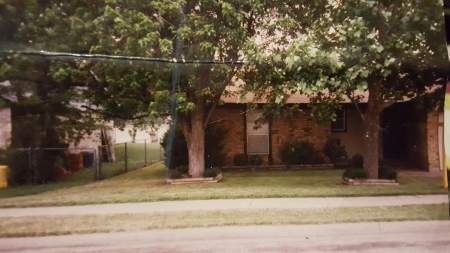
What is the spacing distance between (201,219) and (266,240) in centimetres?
125

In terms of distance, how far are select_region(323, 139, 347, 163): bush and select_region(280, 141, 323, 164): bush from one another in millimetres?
301

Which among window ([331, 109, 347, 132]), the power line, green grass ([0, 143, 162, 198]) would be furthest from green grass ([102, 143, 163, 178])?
window ([331, 109, 347, 132])

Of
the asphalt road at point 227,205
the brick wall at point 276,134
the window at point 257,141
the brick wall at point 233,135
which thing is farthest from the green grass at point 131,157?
the window at point 257,141

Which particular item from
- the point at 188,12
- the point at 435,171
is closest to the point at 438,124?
the point at 435,171

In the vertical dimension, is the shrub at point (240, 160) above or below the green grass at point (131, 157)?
below

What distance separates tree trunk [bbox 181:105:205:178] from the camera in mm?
9617

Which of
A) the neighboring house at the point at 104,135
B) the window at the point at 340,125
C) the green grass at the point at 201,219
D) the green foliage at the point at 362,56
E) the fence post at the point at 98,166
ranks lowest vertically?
the green grass at the point at 201,219

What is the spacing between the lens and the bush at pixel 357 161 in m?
10.3

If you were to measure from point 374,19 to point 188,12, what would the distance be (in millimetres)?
3280

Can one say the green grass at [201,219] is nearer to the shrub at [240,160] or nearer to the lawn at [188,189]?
the lawn at [188,189]

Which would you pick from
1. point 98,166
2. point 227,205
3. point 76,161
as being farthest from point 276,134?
point 76,161

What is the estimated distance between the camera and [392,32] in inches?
277

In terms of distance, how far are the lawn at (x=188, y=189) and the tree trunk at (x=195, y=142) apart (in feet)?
2.27

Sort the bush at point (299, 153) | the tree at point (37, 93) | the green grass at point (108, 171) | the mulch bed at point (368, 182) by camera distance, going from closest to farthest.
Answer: the tree at point (37, 93) → the green grass at point (108, 171) → the mulch bed at point (368, 182) → the bush at point (299, 153)
